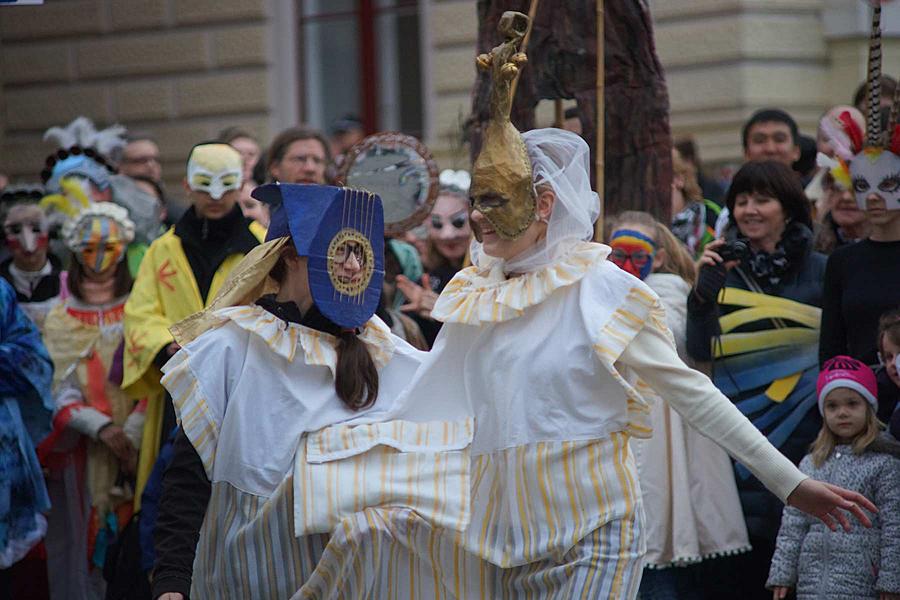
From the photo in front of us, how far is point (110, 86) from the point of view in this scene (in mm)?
15016

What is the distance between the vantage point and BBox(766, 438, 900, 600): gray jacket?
5.67 metres

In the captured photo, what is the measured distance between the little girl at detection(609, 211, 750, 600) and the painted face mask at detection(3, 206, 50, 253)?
333 cm

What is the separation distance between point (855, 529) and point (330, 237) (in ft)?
7.51

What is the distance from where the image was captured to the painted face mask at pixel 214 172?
24.0 feet

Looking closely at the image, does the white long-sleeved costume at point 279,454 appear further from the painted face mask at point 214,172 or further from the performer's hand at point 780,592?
the painted face mask at point 214,172

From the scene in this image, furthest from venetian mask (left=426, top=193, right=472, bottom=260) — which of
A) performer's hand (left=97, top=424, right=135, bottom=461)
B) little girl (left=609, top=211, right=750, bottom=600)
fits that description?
performer's hand (left=97, top=424, right=135, bottom=461)

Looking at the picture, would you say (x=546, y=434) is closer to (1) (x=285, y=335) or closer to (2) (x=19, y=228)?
(1) (x=285, y=335)

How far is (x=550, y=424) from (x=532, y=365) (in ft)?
0.57

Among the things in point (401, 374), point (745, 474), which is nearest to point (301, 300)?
point (401, 374)

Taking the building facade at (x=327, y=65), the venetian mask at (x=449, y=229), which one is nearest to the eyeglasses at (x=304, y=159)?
the venetian mask at (x=449, y=229)

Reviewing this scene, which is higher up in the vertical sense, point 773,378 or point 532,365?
point 532,365

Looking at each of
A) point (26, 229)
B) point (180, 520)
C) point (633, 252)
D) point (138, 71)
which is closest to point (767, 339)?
point (633, 252)

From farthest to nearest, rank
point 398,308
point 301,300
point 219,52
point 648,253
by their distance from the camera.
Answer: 1. point 219,52
2. point 398,308
3. point 648,253
4. point 301,300

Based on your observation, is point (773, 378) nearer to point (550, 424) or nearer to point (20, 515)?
point (550, 424)
